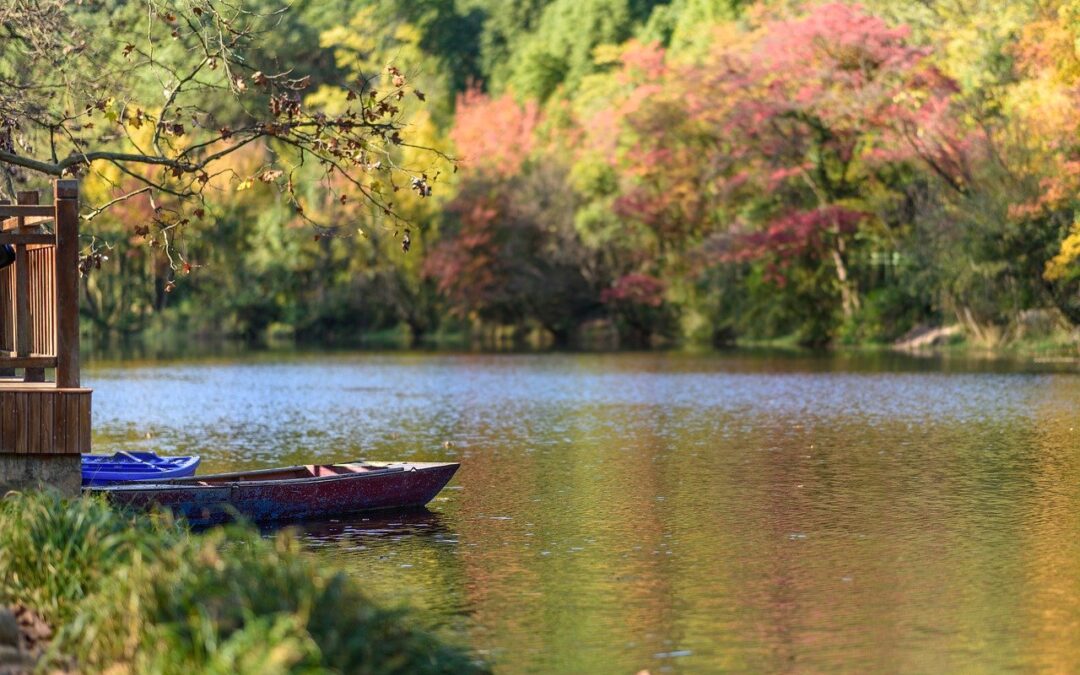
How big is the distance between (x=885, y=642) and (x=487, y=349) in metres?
53.5

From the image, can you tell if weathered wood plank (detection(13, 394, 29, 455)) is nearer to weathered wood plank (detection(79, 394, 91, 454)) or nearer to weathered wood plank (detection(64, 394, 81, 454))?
weathered wood plank (detection(64, 394, 81, 454))

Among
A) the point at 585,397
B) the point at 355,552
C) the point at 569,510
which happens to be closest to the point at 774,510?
the point at 569,510

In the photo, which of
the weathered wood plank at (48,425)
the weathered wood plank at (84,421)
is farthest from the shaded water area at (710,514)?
the weathered wood plank at (48,425)

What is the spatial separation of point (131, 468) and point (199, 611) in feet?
35.9

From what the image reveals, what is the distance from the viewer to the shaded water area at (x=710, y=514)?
11773mm

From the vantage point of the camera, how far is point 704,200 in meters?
62.9

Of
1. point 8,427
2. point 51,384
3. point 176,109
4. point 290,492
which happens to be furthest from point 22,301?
point 290,492

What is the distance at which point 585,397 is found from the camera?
3738cm

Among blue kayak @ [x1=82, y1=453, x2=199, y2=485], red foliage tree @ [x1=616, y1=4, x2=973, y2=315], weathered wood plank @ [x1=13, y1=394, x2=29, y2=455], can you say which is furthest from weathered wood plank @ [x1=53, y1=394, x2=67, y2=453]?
red foliage tree @ [x1=616, y1=4, x2=973, y2=315]

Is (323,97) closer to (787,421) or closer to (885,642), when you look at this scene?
(787,421)

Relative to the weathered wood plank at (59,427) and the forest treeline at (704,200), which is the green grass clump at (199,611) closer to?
the weathered wood plank at (59,427)

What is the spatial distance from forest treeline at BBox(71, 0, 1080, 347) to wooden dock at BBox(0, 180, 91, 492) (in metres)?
22.3

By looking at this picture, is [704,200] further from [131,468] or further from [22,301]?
[22,301]

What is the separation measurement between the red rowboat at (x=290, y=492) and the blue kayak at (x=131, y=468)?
1.29 ft
